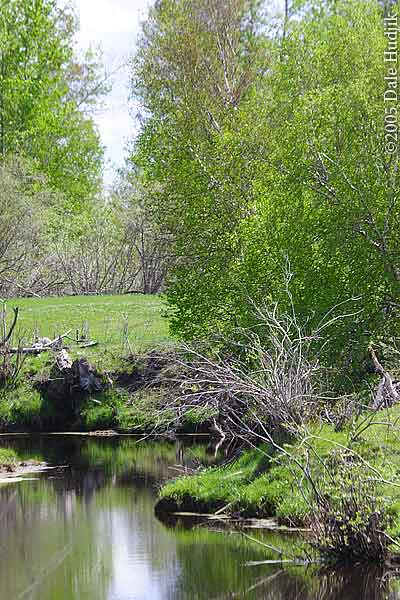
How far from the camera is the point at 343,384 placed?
22.7 m

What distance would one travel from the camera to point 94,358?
32875 mm

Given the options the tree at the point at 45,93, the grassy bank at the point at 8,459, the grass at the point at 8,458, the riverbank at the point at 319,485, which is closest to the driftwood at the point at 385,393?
the riverbank at the point at 319,485

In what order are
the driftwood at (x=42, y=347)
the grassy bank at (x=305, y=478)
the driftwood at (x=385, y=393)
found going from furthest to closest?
the driftwood at (x=42, y=347), the driftwood at (x=385, y=393), the grassy bank at (x=305, y=478)

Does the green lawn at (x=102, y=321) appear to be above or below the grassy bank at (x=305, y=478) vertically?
above

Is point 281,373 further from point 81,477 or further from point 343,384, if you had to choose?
point 81,477

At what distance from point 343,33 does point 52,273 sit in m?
26.3

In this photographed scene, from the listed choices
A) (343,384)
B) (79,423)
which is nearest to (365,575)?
(343,384)

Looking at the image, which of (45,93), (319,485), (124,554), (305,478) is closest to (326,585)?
(319,485)

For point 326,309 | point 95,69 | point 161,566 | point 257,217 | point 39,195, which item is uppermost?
point 95,69

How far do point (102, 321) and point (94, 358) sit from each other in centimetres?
501

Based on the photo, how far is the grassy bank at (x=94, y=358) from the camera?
3092 cm

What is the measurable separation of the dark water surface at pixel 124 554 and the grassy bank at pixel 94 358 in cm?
764

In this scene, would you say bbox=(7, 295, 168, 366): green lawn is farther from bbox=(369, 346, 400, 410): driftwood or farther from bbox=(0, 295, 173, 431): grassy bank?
bbox=(369, 346, 400, 410): driftwood

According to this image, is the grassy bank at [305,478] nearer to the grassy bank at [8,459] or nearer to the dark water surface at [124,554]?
the dark water surface at [124,554]
